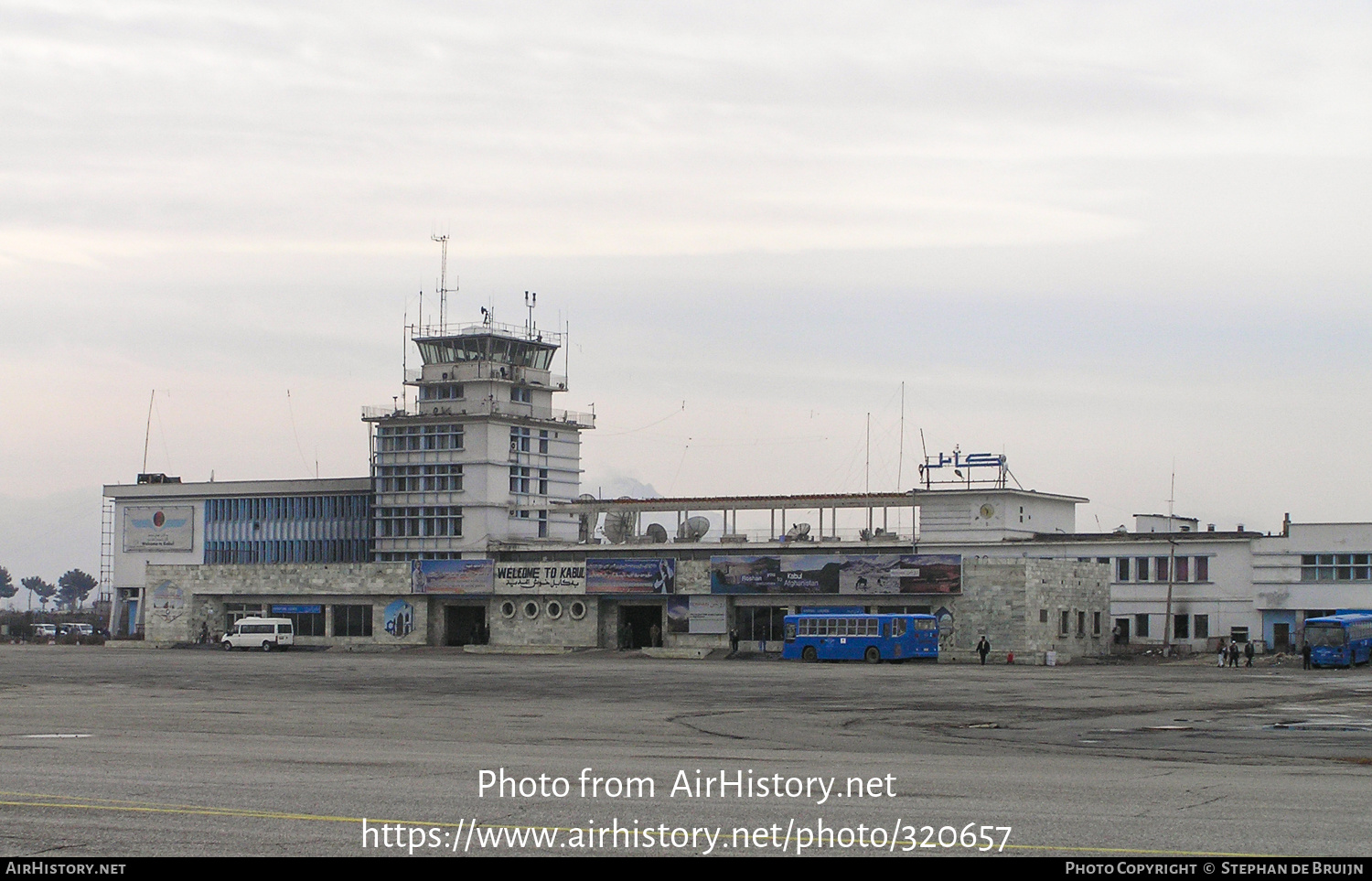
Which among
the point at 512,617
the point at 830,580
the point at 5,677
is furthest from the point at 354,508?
the point at 5,677

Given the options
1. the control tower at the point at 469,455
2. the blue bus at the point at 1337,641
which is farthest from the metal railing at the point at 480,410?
the blue bus at the point at 1337,641

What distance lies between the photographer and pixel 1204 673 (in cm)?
6300

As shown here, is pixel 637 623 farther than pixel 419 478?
No

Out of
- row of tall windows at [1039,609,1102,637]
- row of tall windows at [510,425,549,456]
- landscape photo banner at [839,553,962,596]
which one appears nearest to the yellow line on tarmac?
landscape photo banner at [839,553,962,596]

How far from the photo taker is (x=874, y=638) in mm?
78250

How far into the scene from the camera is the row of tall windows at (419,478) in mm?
113956

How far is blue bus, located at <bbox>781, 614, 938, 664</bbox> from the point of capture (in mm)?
78250

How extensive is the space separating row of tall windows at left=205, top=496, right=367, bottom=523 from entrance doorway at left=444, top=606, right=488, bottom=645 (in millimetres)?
26606

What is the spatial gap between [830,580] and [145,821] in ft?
241

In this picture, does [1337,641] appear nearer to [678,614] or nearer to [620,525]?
[678,614]

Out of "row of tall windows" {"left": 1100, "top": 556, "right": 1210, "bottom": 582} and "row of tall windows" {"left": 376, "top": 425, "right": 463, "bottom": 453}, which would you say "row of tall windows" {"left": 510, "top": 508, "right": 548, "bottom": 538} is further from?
"row of tall windows" {"left": 1100, "top": 556, "right": 1210, "bottom": 582}

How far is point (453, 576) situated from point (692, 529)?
57.4 feet

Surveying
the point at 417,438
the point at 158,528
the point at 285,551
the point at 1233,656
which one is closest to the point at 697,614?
the point at 1233,656
